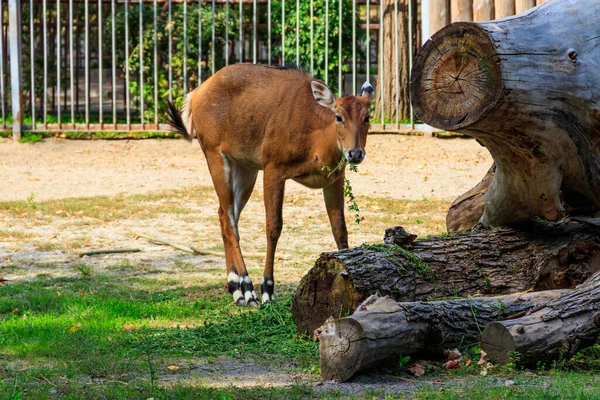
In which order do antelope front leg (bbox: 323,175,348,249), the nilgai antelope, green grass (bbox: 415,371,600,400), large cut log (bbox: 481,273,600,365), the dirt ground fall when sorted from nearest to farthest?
1. green grass (bbox: 415,371,600,400)
2. large cut log (bbox: 481,273,600,365)
3. the nilgai antelope
4. antelope front leg (bbox: 323,175,348,249)
5. the dirt ground

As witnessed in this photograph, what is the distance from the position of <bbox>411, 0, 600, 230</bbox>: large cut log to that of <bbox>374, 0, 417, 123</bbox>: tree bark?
11188mm

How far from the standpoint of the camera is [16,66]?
1772 cm

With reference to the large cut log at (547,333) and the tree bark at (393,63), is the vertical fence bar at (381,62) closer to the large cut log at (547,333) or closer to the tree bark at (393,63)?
the tree bark at (393,63)

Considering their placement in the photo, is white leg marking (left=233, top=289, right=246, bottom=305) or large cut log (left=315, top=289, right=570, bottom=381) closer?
large cut log (left=315, top=289, right=570, bottom=381)

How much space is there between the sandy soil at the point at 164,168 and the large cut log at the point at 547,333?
828cm

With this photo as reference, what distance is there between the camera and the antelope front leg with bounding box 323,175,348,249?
9.16m

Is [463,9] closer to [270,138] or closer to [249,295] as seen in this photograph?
[270,138]

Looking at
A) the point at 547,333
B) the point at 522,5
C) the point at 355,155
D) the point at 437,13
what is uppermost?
the point at 522,5

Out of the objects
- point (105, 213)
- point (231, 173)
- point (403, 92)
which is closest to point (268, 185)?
point (231, 173)

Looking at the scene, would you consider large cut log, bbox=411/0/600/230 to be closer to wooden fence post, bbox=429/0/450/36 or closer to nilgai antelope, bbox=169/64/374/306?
nilgai antelope, bbox=169/64/374/306

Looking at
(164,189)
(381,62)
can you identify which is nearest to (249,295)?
(164,189)

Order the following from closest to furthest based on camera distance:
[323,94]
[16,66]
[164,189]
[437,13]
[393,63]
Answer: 1. [323,94]
2. [164,189]
3. [437,13]
4. [16,66]
5. [393,63]

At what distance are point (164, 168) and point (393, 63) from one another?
4718 millimetres

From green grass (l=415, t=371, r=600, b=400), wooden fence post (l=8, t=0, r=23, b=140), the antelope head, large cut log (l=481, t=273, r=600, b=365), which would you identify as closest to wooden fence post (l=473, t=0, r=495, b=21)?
wooden fence post (l=8, t=0, r=23, b=140)
